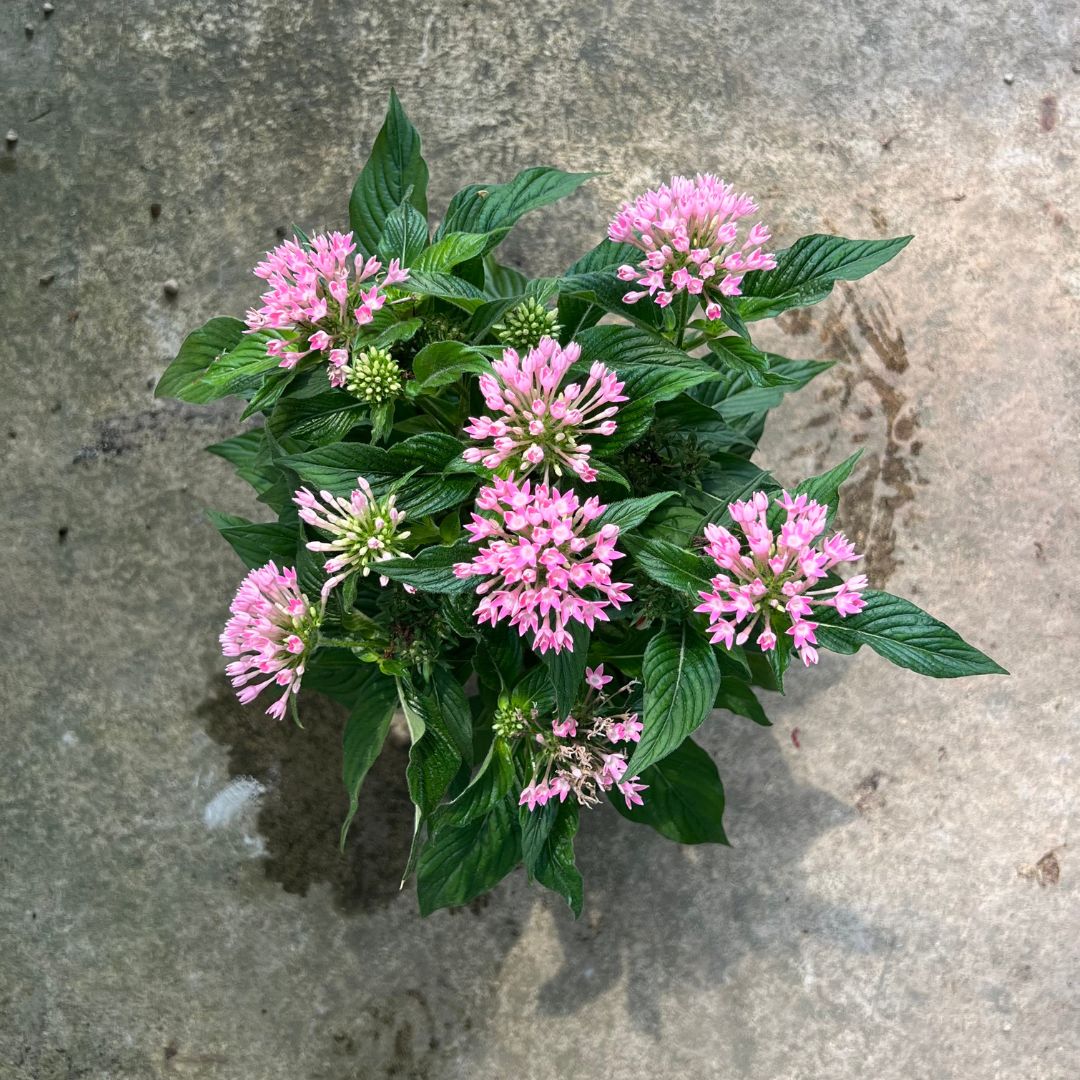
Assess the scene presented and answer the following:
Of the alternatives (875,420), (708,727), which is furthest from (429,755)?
(875,420)

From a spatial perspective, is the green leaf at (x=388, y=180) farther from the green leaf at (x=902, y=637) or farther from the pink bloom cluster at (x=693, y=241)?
the green leaf at (x=902, y=637)

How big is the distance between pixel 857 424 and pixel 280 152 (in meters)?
1.29

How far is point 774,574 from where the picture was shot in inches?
35.2

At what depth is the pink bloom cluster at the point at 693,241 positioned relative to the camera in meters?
0.96

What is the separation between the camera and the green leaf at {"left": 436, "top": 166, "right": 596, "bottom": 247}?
1080mm

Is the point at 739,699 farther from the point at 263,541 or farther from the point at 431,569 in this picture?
the point at 263,541

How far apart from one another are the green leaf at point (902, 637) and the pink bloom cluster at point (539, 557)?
251 millimetres

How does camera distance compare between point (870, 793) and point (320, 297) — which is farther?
point (870, 793)

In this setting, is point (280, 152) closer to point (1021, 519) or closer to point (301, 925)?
point (301, 925)

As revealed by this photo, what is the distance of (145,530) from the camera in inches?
67.7

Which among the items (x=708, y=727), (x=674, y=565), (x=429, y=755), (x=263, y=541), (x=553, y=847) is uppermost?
(x=674, y=565)

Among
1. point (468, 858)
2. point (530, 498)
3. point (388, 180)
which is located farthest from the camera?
point (468, 858)

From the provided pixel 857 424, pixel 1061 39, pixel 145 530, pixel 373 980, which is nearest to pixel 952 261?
pixel 857 424

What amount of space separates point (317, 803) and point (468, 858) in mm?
538
